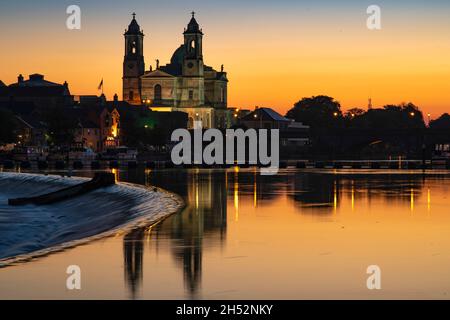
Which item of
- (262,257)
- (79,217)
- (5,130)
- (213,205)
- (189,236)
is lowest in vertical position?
(79,217)

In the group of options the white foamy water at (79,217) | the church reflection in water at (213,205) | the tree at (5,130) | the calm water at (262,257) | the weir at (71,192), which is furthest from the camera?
the tree at (5,130)

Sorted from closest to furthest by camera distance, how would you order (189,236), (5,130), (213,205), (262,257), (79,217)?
(262,257), (189,236), (213,205), (79,217), (5,130)

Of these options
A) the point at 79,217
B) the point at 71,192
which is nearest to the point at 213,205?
the point at 79,217

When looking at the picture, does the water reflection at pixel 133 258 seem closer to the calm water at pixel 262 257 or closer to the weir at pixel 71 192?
the calm water at pixel 262 257

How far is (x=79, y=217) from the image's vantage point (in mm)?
59156

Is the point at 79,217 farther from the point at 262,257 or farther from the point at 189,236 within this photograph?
the point at 262,257

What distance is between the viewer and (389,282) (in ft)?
80.5

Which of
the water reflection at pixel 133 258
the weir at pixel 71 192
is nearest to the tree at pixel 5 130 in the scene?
the weir at pixel 71 192

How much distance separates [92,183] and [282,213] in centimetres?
3050

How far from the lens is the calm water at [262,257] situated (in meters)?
23.5

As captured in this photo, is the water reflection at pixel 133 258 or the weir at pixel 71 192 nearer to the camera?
the water reflection at pixel 133 258

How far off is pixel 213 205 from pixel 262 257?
918 inches

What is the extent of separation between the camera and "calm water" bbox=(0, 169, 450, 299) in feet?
77.0

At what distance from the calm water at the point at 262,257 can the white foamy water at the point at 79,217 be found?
2.28 m
